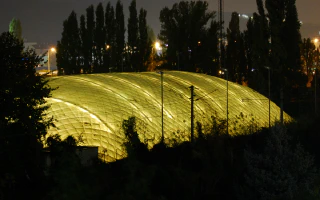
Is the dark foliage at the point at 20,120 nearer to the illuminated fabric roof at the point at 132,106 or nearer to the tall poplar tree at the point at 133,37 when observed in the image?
the illuminated fabric roof at the point at 132,106

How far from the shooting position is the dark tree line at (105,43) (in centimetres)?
5800

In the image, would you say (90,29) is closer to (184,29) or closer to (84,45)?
(84,45)

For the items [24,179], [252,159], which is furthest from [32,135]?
[252,159]

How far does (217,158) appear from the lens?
19.6 m

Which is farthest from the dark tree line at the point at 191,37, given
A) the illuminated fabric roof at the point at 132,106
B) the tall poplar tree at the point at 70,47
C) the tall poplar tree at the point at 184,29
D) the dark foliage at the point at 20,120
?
the dark foliage at the point at 20,120

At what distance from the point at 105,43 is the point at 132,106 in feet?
105

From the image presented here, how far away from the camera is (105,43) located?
191 feet

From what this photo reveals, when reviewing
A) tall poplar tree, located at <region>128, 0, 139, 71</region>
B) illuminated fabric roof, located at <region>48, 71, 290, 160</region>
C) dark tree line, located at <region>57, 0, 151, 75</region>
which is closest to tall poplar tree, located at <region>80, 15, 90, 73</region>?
dark tree line, located at <region>57, 0, 151, 75</region>

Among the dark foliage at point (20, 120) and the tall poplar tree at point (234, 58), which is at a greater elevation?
the tall poplar tree at point (234, 58)

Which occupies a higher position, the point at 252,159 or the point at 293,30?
the point at 293,30

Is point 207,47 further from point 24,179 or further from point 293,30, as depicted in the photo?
point 24,179

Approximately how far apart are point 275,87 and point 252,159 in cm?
2869

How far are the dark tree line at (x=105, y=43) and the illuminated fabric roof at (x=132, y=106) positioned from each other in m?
19.3

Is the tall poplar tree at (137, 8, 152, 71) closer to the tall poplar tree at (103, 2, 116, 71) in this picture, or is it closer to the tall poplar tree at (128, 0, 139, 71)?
the tall poplar tree at (128, 0, 139, 71)
